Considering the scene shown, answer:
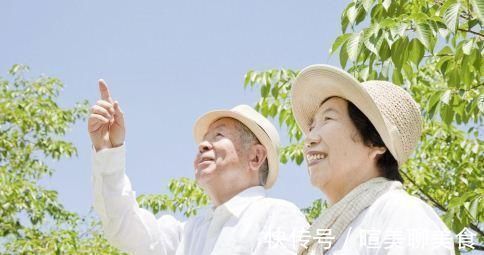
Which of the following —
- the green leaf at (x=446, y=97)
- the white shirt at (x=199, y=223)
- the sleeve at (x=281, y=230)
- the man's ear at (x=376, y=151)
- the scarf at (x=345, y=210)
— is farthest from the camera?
the green leaf at (x=446, y=97)

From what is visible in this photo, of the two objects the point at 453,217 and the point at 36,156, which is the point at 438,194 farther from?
the point at 36,156

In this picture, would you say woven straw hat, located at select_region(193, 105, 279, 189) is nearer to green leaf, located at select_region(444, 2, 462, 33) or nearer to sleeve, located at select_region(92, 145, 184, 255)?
sleeve, located at select_region(92, 145, 184, 255)

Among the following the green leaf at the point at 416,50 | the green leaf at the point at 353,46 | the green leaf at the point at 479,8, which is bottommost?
the green leaf at the point at 416,50

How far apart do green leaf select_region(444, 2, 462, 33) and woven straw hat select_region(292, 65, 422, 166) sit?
1.08 m

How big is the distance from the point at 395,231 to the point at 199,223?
1.28 meters

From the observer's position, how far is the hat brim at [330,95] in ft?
7.21

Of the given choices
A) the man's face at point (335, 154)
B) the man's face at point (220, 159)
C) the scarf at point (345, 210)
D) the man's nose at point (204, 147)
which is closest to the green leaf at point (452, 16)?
the man's face at point (220, 159)

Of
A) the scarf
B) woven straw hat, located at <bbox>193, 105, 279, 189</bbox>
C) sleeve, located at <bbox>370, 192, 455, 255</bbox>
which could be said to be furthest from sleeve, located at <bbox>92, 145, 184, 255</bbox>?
sleeve, located at <bbox>370, 192, 455, 255</bbox>

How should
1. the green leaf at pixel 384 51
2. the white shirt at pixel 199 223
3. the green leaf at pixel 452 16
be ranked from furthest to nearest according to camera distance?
the green leaf at pixel 384 51
the green leaf at pixel 452 16
the white shirt at pixel 199 223

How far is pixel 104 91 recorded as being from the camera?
9.75 feet

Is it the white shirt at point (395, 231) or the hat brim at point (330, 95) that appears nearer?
the white shirt at point (395, 231)

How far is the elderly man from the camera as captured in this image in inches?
114

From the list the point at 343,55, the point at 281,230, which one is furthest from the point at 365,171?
the point at 343,55

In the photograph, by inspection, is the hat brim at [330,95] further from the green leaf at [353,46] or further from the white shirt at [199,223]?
the green leaf at [353,46]
